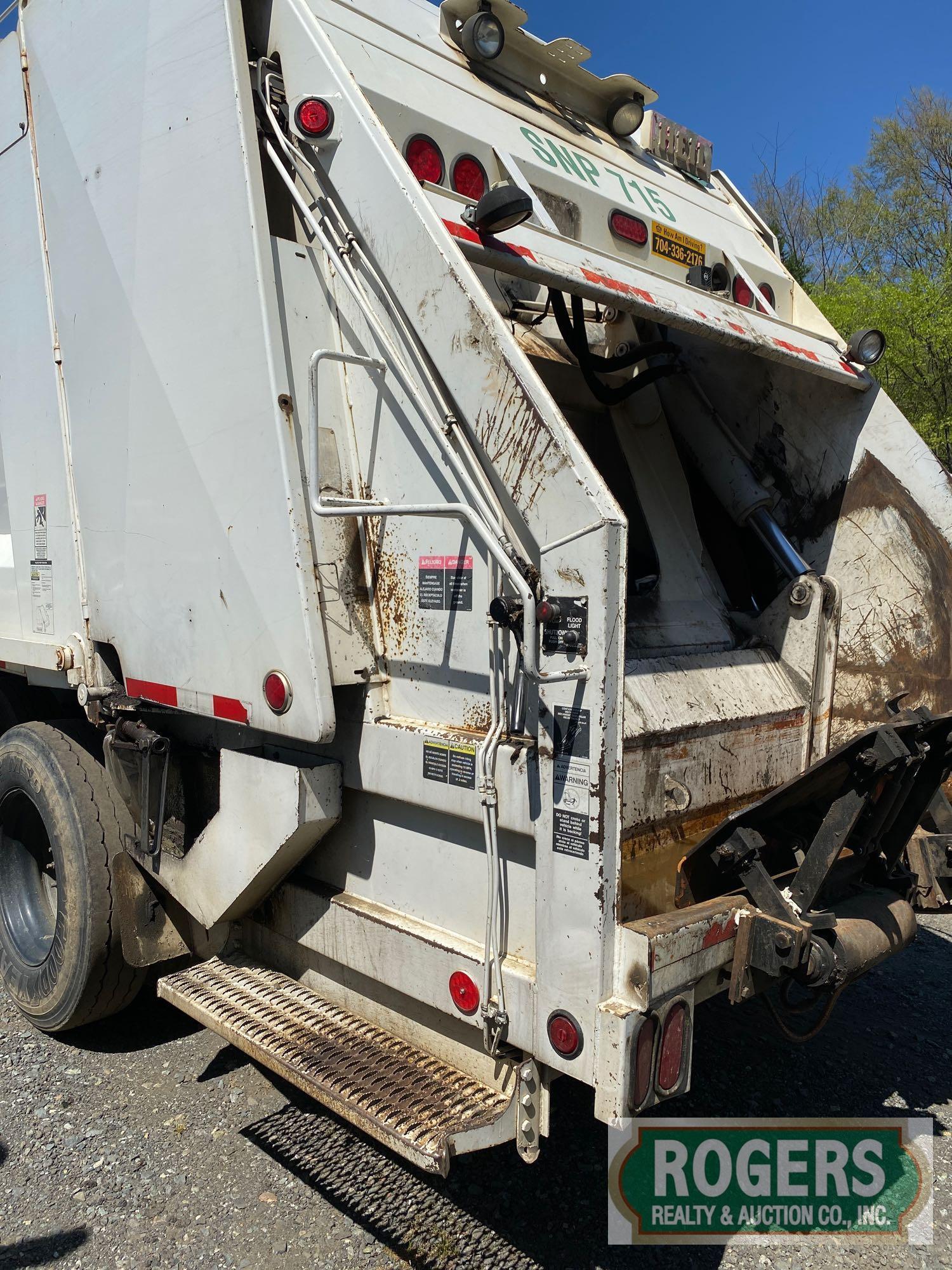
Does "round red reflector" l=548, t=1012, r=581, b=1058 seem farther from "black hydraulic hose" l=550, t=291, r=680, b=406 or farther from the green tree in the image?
the green tree

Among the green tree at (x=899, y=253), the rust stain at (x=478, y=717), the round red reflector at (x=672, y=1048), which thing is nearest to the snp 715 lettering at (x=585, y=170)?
the rust stain at (x=478, y=717)

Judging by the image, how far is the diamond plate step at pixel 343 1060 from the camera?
6.72 feet

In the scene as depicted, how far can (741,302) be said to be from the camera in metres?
3.55

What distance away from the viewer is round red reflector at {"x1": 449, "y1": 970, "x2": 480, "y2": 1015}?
2139 mm

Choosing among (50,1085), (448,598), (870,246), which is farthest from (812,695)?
(870,246)

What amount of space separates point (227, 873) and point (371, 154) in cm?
184

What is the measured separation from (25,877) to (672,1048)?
2.63 metres

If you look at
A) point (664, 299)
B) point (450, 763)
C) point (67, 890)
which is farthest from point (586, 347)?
point (67, 890)

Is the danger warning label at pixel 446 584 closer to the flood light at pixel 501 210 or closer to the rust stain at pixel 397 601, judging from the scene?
the rust stain at pixel 397 601

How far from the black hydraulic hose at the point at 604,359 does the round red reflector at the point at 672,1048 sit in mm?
1912

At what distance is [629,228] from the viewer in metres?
3.16

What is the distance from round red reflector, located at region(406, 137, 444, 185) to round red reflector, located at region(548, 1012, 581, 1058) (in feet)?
6.68

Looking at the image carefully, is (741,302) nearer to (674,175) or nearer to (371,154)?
(674,175)

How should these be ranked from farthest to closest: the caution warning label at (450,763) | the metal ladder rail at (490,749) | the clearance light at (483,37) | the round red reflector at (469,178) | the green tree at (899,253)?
the green tree at (899,253) < the clearance light at (483,37) < the round red reflector at (469,178) < the caution warning label at (450,763) < the metal ladder rail at (490,749)
